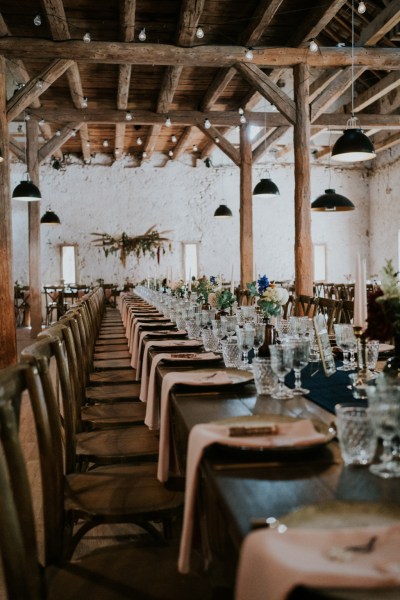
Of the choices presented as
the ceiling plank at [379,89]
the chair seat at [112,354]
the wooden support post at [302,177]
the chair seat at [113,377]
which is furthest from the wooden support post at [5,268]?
the ceiling plank at [379,89]

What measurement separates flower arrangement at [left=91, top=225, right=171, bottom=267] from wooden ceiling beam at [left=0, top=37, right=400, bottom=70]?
7.36 m

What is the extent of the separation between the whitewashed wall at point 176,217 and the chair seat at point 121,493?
11.9 metres

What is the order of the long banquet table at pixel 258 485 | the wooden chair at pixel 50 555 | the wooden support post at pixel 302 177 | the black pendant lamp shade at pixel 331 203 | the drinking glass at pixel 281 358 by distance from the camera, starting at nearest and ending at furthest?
the long banquet table at pixel 258 485
the wooden chair at pixel 50 555
the drinking glass at pixel 281 358
the wooden support post at pixel 302 177
the black pendant lamp shade at pixel 331 203

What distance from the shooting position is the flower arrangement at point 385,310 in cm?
153

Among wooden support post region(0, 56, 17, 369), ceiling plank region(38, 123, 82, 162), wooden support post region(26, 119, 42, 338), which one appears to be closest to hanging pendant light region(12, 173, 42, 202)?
wooden support post region(0, 56, 17, 369)

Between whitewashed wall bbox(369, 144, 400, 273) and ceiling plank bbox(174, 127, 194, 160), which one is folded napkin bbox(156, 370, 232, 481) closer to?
ceiling plank bbox(174, 127, 194, 160)

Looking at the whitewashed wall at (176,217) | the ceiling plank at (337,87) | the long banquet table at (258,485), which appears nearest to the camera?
the long banquet table at (258,485)

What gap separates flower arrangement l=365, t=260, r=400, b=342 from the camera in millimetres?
1534

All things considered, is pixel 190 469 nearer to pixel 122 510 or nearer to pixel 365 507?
pixel 365 507

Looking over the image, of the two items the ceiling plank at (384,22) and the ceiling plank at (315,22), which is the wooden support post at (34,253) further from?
the ceiling plank at (384,22)

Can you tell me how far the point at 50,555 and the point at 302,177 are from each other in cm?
586

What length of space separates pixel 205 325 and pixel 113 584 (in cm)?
229

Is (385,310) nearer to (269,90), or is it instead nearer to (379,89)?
(269,90)

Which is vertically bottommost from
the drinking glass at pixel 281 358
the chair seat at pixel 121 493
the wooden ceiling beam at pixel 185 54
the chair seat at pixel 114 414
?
the chair seat at pixel 121 493
